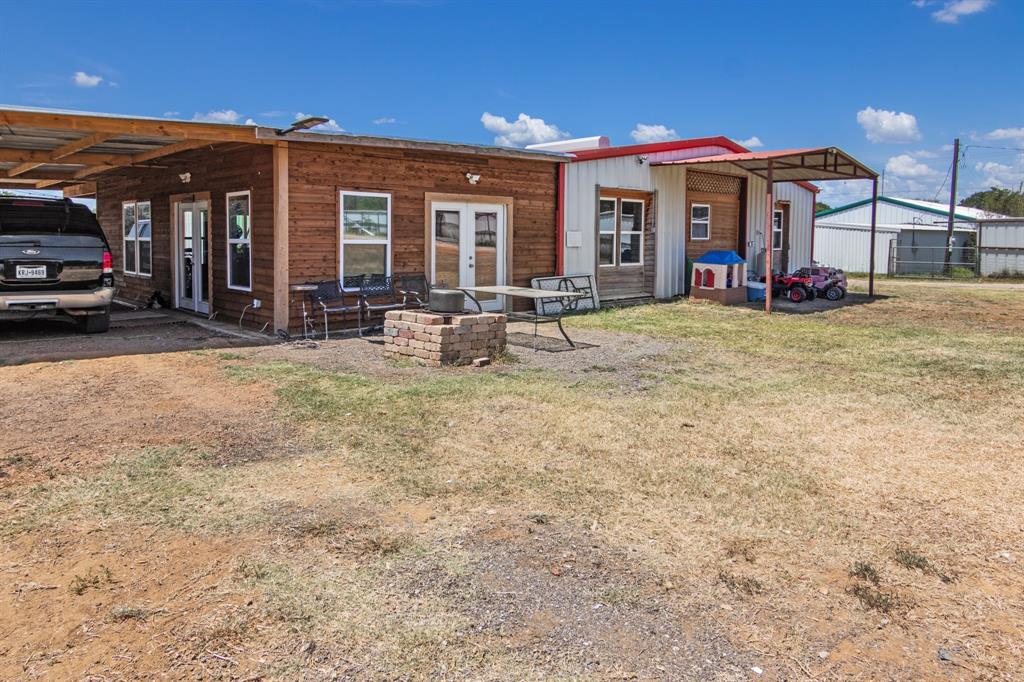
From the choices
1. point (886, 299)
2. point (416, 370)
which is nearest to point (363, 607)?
point (416, 370)

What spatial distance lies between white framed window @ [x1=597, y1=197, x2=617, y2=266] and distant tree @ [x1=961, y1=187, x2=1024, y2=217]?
4769cm

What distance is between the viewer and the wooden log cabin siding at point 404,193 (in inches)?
444

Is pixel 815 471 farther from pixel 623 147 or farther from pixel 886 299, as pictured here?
pixel 886 299

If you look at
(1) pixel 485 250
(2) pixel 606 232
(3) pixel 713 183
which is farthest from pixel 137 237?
(3) pixel 713 183

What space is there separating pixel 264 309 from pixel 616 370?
5547 mm

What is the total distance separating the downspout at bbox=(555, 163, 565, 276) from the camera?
14.8 m

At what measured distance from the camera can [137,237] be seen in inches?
654

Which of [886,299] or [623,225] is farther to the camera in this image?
[886,299]

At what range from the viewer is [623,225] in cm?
1680

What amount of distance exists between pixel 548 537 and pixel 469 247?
379 inches

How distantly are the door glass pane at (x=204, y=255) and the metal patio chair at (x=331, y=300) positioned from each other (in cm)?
310

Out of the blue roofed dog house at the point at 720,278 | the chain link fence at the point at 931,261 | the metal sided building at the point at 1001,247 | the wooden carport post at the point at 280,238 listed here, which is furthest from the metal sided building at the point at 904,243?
the wooden carport post at the point at 280,238

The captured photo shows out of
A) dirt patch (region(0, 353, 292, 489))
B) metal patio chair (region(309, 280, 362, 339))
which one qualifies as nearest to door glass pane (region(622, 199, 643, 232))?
metal patio chair (region(309, 280, 362, 339))

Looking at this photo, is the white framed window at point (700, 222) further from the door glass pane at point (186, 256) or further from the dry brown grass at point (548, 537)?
the dry brown grass at point (548, 537)
